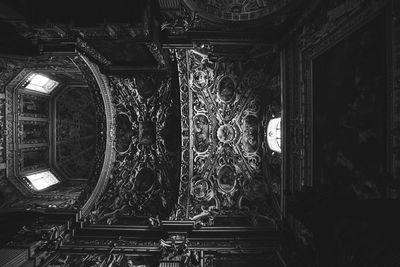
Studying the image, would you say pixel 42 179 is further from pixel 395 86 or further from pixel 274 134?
pixel 395 86

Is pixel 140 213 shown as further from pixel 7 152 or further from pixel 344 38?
pixel 344 38

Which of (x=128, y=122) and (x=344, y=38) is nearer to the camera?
(x=344, y=38)

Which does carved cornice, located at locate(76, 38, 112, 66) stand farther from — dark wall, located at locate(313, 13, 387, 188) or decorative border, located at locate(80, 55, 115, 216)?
dark wall, located at locate(313, 13, 387, 188)

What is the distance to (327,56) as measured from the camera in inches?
254

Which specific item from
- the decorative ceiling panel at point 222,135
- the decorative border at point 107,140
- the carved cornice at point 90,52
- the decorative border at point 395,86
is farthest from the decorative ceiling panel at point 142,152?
the decorative border at point 395,86

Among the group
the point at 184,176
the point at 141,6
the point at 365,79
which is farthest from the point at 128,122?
the point at 365,79

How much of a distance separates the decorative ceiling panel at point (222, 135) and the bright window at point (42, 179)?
7.80m

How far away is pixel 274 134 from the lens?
376 inches

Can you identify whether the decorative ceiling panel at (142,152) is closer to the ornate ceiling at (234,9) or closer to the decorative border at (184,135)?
the decorative border at (184,135)

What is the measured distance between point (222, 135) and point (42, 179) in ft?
31.8

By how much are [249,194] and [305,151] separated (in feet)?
10.2

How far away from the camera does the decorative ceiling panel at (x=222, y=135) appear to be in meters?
9.62

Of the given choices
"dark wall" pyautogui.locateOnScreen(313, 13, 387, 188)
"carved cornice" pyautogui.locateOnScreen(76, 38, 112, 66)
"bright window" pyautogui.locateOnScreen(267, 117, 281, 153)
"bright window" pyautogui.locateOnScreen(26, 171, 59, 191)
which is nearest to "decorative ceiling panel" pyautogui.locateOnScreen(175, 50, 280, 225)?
"bright window" pyautogui.locateOnScreen(267, 117, 281, 153)

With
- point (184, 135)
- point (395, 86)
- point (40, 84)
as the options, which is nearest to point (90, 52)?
point (184, 135)
